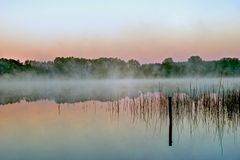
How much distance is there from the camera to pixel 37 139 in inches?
388

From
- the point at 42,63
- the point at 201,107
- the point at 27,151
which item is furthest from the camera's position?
the point at 42,63

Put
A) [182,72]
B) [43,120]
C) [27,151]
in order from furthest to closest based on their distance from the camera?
1. [182,72]
2. [43,120]
3. [27,151]

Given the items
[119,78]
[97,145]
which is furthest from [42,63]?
[97,145]

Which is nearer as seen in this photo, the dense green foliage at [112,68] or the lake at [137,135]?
the lake at [137,135]

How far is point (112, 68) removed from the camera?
74438 millimetres

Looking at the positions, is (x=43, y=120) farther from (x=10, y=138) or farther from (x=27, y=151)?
(x=27, y=151)

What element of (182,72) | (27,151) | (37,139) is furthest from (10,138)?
(182,72)

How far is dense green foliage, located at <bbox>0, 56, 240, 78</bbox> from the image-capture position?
56088 millimetres

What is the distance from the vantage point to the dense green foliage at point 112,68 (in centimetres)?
5609

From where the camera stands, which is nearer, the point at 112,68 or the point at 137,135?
the point at 137,135

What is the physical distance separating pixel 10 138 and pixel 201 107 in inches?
233

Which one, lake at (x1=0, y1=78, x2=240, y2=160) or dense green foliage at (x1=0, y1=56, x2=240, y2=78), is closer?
lake at (x1=0, y1=78, x2=240, y2=160)

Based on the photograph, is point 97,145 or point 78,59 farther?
point 78,59

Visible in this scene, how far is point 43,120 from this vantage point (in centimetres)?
1379
